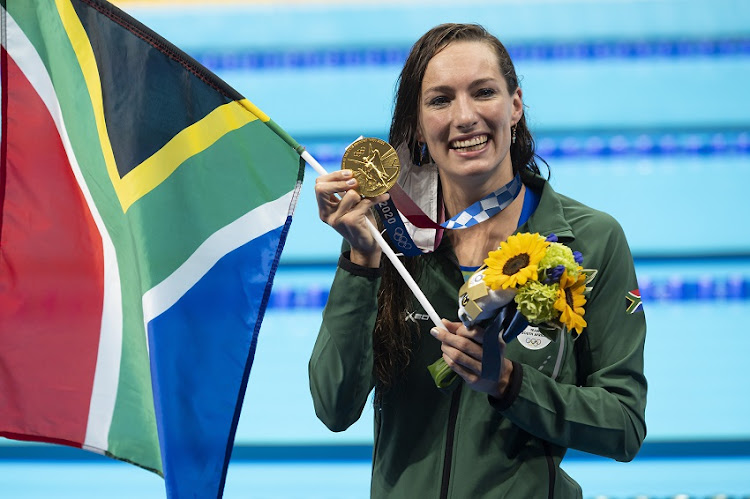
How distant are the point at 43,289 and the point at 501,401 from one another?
2.54 feet

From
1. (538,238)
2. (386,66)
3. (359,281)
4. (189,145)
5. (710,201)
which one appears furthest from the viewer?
(386,66)

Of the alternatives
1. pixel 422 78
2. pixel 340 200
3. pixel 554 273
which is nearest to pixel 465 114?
pixel 422 78

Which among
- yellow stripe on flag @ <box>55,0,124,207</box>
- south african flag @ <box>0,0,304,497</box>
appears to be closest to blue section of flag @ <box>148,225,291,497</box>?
south african flag @ <box>0,0,304,497</box>

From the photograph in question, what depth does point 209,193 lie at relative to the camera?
1.56 m

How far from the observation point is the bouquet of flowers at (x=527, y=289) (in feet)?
4.02

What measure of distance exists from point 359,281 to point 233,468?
238cm

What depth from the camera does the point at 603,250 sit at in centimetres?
146

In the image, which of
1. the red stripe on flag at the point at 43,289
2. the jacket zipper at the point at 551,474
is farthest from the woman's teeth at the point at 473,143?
the red stripe on flag at the point at 43,289

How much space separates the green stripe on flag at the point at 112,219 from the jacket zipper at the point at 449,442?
476 mm

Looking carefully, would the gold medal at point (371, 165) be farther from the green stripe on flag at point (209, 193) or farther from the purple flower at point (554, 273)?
the purple flower at point (554, 273)

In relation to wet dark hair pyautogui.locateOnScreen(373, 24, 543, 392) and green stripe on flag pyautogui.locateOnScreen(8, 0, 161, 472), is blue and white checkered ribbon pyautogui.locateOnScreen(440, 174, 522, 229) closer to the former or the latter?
wet dark hair pyautogui.locateOnScreen(373, 24, 543, 392)

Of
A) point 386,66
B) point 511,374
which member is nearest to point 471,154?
point 511,374

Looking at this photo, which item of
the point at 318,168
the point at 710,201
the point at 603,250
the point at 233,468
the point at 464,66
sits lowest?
the point at 233,468

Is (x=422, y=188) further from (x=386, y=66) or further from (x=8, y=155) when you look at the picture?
(x=386, y=66)
